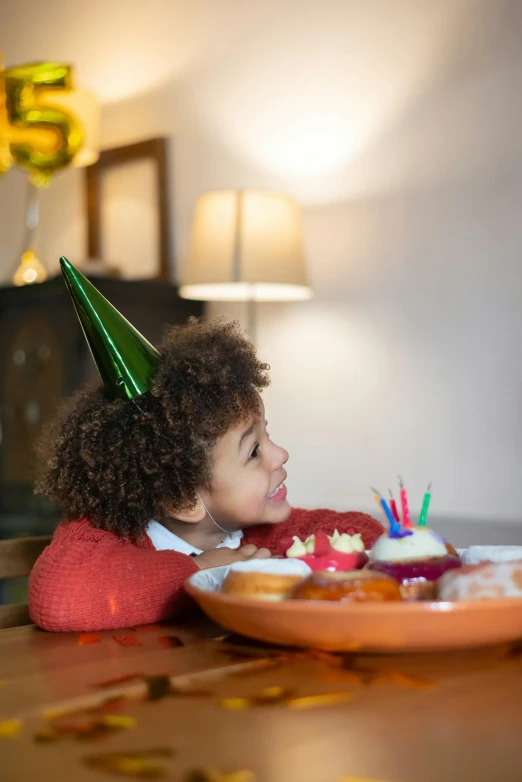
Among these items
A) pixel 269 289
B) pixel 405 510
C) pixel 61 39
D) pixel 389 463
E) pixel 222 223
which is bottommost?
pixel 389 463

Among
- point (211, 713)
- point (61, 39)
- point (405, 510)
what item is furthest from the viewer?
point (61, 39)

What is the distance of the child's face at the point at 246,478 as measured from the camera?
1152 millimetres

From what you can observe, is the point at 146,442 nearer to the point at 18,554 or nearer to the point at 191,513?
the point at 191,513

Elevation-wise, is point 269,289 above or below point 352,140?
below

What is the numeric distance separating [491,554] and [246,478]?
1.41ft

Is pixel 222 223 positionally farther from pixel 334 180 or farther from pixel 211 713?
pixel 211 713

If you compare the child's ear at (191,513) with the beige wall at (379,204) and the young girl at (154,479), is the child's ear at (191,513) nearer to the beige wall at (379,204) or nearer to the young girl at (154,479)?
the young girl at (154,479)

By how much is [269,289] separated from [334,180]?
39 cm

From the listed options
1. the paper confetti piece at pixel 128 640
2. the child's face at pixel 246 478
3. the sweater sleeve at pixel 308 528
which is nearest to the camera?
the paper confetti piece at pixel 128 640

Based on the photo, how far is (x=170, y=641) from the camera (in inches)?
31.5

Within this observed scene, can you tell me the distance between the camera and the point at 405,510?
84 cm

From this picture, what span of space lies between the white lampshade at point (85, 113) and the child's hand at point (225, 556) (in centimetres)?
247

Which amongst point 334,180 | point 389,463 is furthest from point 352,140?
point 389,463

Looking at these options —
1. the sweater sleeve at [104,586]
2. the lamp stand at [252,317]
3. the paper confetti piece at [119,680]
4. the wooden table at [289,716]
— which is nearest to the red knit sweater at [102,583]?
the sweater sleeve at [104,586]
